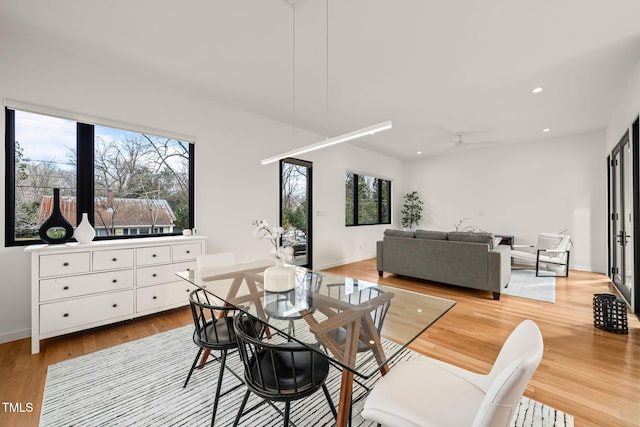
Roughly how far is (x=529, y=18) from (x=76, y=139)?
14.4ft

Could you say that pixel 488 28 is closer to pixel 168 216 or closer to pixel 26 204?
pixel 168 216

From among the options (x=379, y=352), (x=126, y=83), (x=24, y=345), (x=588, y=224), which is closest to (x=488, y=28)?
(x=379, y=352)

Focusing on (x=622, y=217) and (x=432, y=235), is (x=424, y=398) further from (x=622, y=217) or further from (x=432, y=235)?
(x=622, y=217)

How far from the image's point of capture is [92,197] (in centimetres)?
294

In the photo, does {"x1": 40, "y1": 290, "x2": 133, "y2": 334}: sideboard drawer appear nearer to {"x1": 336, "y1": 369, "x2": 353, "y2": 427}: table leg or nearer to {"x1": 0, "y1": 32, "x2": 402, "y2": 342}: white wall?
{"x1": 0, "y1": 32, "x2": 402, "y2": 342}: white wall

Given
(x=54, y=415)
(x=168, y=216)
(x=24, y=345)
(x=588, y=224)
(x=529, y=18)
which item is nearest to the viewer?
(x=54, y=415)

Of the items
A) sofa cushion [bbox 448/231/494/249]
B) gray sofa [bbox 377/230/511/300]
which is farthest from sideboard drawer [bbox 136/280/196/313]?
sofa cushion [bbox 448/231/494/249]

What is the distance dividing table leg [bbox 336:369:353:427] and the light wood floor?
134cm

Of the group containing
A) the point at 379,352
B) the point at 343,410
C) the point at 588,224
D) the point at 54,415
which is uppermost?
the point at 588,224

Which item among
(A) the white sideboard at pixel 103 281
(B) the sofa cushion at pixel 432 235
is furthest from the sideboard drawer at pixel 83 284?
(B) the sofa cushion at pixel 432 235

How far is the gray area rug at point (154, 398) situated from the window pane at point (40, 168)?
4.75 feet

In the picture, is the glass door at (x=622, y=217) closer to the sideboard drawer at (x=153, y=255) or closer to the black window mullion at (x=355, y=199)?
the black window mullion at (x=355, y=199)

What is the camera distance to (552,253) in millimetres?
5117

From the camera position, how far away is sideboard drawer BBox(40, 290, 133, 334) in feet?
7.85
